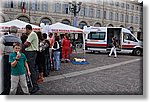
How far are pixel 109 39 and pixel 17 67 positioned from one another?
31.4 ft

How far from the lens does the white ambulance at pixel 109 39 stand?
11901mm

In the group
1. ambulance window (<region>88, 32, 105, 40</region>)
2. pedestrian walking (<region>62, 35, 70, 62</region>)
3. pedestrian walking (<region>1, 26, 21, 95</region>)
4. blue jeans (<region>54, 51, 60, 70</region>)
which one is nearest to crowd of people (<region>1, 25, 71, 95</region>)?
pedestrian walking (<region>1, 26, 21, 95</region>)

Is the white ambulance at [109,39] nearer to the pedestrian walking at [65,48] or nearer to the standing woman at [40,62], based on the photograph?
the pedestrian walking at [65,48]

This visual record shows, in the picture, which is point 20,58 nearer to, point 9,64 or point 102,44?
point 9,64

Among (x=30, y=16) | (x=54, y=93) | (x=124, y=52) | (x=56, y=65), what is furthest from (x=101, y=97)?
(x=30, y=16)

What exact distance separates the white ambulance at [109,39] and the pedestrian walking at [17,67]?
8.55 meters

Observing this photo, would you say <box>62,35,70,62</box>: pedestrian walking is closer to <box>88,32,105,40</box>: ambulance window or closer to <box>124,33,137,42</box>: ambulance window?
<box>88,32,105,40</box>: ambulance window

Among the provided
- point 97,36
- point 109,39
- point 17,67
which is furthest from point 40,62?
point 97,36

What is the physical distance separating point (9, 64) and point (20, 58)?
36 cm

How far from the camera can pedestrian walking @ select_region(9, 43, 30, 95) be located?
331 cm

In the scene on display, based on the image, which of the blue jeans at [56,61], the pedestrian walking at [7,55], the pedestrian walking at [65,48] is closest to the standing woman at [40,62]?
the pedestrian walking at [7,55]

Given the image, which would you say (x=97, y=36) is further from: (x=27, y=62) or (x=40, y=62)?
(x=27, y=62)

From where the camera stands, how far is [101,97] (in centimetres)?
358

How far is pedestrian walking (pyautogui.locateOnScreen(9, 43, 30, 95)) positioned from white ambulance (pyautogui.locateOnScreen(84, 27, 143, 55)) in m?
8.55
